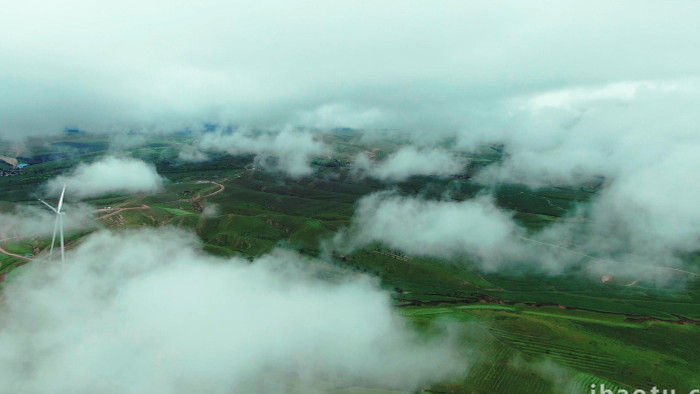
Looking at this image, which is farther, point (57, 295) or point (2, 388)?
point (57, 295)

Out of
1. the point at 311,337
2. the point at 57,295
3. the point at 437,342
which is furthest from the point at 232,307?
the point at 437,342

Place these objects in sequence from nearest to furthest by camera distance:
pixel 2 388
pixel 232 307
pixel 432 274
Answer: pixel 2 388 → pixel 232 307 → pixel 432 274

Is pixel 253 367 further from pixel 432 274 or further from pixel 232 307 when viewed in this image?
pixel 432 274

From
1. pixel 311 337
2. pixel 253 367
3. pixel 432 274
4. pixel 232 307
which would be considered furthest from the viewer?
pixel 432 274

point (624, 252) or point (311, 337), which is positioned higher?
point (624, 252)

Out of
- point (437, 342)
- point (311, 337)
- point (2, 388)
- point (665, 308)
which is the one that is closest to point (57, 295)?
point (2, 388)

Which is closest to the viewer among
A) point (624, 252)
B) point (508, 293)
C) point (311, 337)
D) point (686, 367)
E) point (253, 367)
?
point (253, 367)

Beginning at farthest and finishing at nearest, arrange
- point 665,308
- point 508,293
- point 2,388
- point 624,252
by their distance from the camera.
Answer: point 624,252
point 508,293
point 665,308
point 2,388

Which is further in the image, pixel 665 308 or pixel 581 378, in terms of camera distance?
pixel 665 308

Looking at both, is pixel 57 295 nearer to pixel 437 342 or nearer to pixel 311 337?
pixel 311 337
